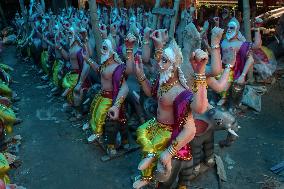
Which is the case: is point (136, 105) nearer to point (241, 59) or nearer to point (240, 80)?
point (240, 80)

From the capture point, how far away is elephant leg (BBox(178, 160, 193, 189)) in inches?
157

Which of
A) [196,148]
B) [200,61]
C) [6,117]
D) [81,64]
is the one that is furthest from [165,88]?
[81,64]

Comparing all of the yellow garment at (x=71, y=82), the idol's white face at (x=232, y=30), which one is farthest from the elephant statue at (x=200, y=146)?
the yellow garment at (x=71, y=82)

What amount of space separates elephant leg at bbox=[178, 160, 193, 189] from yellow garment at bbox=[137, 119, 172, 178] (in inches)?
12.1

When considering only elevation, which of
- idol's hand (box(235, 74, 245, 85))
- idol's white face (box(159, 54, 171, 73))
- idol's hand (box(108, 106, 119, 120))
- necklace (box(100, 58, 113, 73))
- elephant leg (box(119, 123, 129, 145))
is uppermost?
idol's white face (box(159, 54, 171, 73))

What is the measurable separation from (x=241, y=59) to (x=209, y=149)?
6.28 feet

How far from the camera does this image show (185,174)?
4109 millimetres

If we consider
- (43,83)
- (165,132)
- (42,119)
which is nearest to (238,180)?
(165,132)

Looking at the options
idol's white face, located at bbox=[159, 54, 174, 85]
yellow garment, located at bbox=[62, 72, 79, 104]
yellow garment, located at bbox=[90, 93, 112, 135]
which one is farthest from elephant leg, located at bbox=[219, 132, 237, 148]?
yellow garment, located at bbox=[62, 72, 79, 104]

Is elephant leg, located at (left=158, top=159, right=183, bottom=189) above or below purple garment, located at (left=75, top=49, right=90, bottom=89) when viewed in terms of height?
below

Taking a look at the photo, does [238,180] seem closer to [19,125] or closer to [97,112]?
[97,112]

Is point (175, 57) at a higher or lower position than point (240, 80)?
higher

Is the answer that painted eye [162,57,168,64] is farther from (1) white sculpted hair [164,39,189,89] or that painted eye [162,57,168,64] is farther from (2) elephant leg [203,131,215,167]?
(2) elephant leg [203,131,215,167]

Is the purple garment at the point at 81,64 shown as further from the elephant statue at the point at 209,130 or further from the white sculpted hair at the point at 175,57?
the white sculpted hair at the point at 175,57
